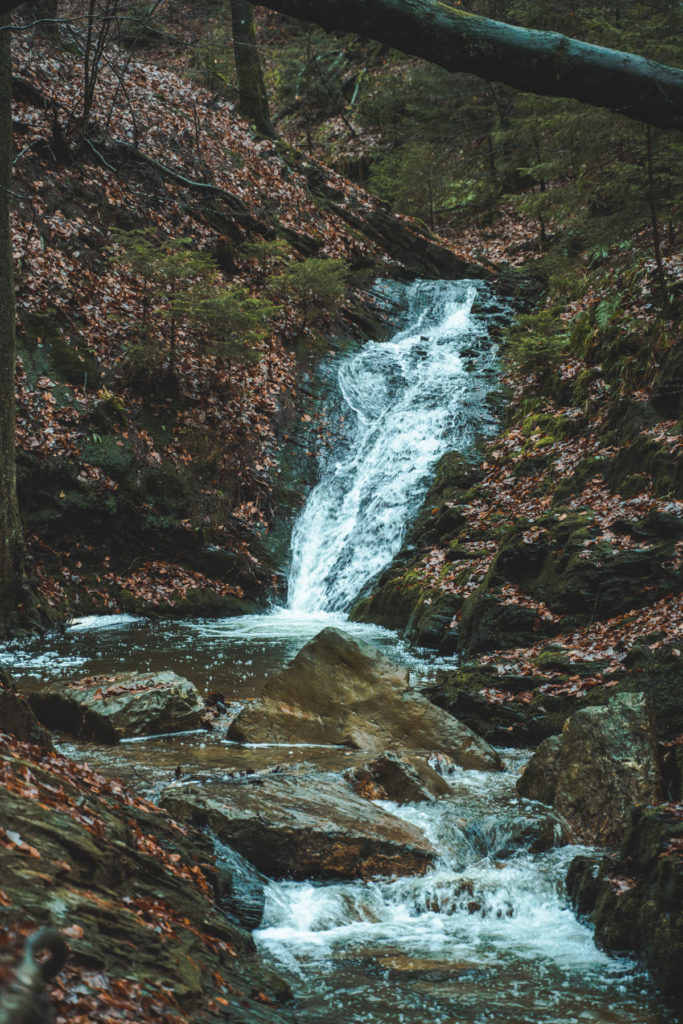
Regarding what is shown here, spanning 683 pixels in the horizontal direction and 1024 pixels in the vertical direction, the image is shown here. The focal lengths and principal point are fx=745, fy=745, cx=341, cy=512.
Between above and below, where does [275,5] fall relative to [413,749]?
above

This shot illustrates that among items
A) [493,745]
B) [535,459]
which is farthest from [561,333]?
[493,745]

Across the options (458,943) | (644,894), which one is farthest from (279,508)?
(644,894)

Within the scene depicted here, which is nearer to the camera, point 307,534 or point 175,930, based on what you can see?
point 175,930

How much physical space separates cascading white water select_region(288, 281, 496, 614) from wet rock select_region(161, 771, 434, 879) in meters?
8.28

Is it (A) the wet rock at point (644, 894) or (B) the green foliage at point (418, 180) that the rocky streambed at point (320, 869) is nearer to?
(A) the wet rock at point (644, 894)

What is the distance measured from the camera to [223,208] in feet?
61.7

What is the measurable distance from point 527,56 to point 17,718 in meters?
3.97

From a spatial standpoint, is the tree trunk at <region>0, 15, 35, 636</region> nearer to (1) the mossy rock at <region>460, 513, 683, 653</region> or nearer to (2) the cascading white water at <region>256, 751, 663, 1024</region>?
(1) the mossy rock at <region>460, 513, 683, 653</region>

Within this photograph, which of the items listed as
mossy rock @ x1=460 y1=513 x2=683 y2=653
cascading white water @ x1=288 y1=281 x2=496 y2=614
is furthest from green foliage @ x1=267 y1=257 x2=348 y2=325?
mossy rock @ x1=460 y1=513 x2=683 y2=653

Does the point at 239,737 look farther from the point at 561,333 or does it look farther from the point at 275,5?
the point at 561,333

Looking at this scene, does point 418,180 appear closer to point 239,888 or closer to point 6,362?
point 6,362

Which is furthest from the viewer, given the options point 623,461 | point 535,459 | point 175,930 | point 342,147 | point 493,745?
point 342,147

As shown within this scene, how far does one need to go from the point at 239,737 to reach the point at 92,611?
222 inches

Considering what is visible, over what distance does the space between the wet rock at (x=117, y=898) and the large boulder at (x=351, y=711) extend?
112 inches
